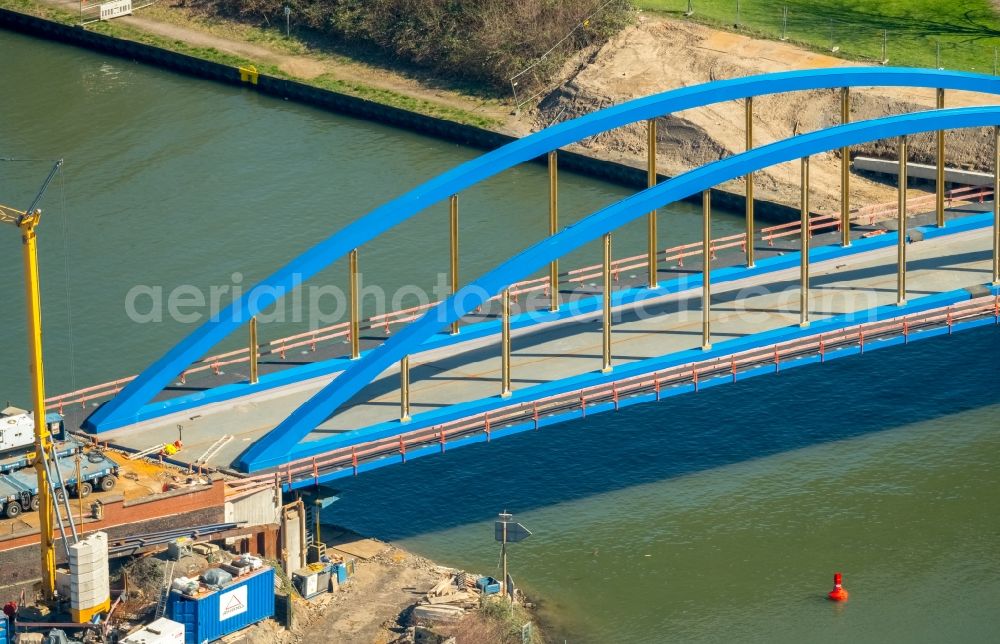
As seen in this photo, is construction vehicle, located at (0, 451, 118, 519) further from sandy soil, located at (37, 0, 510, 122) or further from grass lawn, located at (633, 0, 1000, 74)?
grass lawn, located at (633, 0, 1000, 74)

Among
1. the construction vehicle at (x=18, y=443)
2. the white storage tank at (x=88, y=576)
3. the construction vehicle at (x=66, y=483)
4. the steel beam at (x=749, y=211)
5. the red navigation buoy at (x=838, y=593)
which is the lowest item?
the red navigation buoy at (x=838, y=593)

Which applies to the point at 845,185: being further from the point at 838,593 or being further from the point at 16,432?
the point at 16,432

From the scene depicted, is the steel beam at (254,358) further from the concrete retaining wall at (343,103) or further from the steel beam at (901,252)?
the concrete retaining wall at (343,103)

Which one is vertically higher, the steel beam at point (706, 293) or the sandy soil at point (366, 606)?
the steel beam at point (706, 293)

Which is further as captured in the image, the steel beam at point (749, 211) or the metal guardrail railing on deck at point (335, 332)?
the steel beam at point (749, 211)

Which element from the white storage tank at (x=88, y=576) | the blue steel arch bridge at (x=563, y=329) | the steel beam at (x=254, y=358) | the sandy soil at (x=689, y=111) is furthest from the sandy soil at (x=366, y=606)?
the sandy soil at (x=689, y=111)

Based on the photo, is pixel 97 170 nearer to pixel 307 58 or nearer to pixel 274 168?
pixel 274 168

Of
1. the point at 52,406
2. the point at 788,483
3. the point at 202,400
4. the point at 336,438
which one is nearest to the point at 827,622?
the point at 788,483
